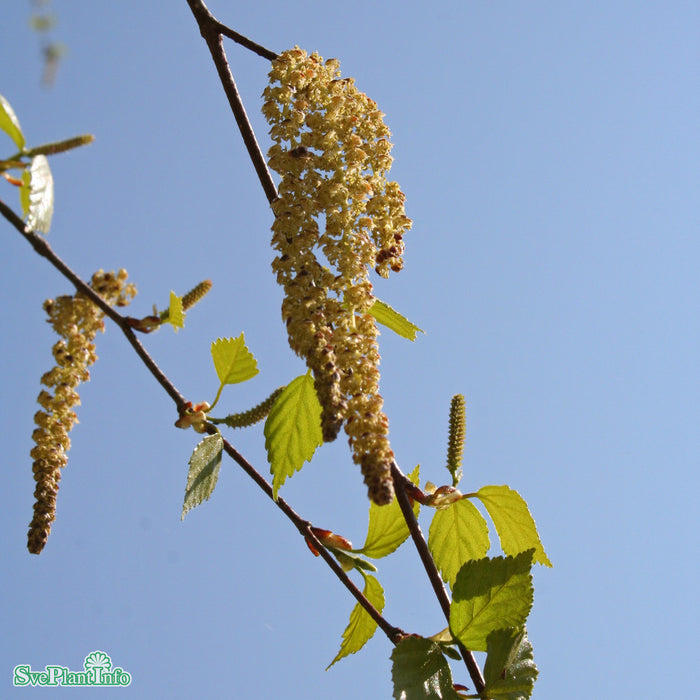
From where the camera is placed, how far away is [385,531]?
4.60 feet

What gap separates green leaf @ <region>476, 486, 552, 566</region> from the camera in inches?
52.6

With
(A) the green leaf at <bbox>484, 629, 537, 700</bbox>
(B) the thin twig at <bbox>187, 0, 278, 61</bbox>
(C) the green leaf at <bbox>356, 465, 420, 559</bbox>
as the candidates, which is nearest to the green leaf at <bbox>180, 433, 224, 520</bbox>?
(C) the green leaf at <bbox>356, 465, 420, 559</bbox>

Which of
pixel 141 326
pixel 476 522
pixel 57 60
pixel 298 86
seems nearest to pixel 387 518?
pixel 476 522

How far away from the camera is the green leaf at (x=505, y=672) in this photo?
113cm

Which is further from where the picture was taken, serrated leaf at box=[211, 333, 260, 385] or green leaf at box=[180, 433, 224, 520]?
serrated leaf at box=[211, 333, 260, 385]

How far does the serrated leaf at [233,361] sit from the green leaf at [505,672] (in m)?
0.68

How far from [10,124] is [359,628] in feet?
3.63

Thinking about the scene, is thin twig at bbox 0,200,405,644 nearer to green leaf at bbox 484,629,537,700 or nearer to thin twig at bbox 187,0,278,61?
green leaf at bbox 484,629,537,700

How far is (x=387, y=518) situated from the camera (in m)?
1.41

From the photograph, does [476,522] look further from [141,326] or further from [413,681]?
[141,326]

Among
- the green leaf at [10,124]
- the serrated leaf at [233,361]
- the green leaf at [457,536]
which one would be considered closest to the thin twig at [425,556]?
the green leaf at [457,536]

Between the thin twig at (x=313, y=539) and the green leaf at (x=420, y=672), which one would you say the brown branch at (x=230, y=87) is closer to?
the thin twig at (x=313, y=539)

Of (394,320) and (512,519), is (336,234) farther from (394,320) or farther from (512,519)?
(512,519)

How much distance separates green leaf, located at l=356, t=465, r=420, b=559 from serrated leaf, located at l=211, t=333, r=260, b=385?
37 centimetres
